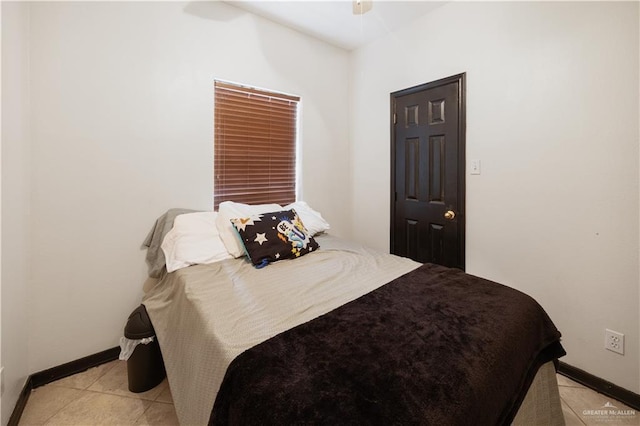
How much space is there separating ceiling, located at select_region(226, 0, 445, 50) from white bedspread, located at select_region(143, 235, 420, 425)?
6.68 ft

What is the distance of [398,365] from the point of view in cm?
88

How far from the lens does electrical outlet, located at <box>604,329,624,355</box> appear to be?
1662 mm

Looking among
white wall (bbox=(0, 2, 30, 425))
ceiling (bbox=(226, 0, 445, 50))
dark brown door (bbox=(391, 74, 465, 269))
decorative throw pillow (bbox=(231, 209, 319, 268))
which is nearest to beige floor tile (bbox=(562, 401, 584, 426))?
dark brown door (bbox=(391, 74, 465, 269))

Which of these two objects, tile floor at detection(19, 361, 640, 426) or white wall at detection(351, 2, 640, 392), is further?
white wall at detection(351, 2, 640, 392)

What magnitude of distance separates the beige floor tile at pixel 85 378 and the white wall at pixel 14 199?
7.9 inches

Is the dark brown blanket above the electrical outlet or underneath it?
above

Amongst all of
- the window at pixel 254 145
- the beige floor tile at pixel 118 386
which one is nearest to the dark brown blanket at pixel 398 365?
the beige floor tile at pixel 118 386

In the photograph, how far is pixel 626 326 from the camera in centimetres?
164

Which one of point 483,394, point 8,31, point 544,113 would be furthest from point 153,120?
point 544,113

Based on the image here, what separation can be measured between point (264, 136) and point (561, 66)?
2.22 metres

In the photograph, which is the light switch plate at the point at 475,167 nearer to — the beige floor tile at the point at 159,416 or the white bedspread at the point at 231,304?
the white bedspread at the point at 231,304

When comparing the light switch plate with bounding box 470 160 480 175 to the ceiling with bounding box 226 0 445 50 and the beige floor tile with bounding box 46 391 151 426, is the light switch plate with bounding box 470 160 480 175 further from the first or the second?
the beige floor tile with bounding box 46 391 151 426

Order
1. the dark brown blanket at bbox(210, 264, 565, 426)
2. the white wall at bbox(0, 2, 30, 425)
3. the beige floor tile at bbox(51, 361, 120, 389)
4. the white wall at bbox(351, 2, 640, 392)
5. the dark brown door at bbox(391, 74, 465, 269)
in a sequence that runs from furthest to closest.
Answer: the dark brown door at bbox(391, 74, 465, 269) → the beige floor tile at bbox(51, 361, 120, 389) → the white wall at bbox(351, 2, 640, 392) → the white wall at bbox(0, 2, 30, 425) → the dark brown blanket at bbox(210, 264, 565, 426)

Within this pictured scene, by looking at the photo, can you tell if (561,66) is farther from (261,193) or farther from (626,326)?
(261,193)
